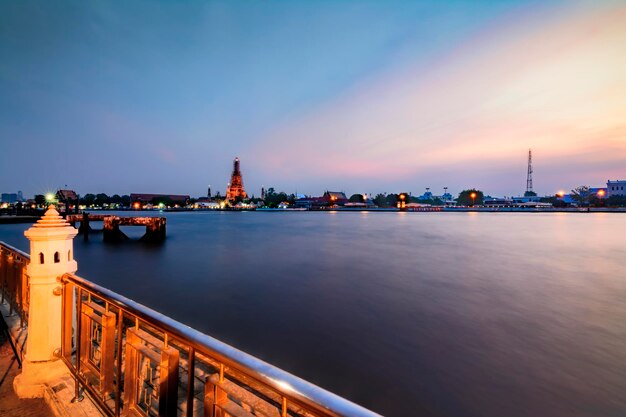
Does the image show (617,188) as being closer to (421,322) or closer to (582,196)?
(582,196)

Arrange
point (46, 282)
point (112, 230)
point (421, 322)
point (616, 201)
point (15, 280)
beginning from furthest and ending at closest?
point (616, 201) < point (112, 230) < point (421, 322) < point (15, 280) < point (46, 282)

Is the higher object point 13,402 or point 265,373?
point 265,373

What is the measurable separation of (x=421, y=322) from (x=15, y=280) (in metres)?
11.6

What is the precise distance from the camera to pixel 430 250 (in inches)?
1238

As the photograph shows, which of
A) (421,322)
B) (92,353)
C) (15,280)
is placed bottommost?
(421,322)

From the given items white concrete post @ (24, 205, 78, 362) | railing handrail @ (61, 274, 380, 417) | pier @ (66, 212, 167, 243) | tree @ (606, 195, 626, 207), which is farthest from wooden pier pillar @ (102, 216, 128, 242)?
tree @ (606, 195, 626, 207)

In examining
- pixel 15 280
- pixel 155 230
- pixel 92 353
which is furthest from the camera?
pixel 155 230

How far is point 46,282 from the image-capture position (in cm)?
385

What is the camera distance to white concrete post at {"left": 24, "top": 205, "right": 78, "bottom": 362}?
377 cm

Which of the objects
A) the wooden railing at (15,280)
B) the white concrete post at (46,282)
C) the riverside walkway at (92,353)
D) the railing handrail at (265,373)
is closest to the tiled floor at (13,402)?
the riverside walkway at (92,353)

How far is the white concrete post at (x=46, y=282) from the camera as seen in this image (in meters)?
3.77

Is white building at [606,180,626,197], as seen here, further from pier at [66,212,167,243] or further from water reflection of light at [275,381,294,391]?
water reflection of light at [275,381,294,391]

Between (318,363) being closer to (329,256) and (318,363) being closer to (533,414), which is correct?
(533,414)

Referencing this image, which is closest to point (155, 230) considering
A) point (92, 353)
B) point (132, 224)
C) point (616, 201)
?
point (132, 224)
